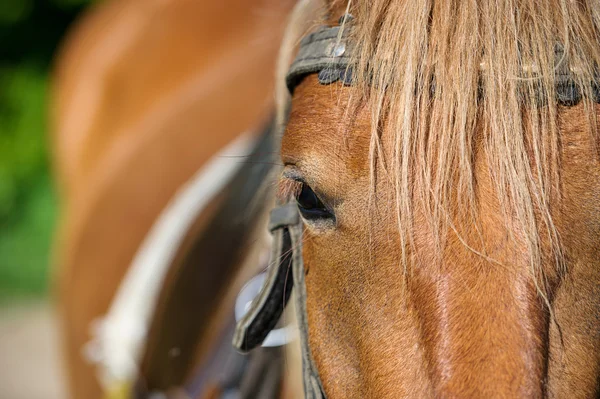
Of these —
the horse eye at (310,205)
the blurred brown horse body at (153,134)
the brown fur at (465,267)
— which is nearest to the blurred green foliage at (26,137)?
the blurred brown horse body at (153,134)

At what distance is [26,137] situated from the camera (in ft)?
18.3

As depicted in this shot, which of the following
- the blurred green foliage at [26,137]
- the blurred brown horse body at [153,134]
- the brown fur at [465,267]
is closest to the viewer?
the brown fur at [465,267]

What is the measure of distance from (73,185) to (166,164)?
920mm

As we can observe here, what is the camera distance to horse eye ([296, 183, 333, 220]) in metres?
0.94

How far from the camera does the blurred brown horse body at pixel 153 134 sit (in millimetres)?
1860

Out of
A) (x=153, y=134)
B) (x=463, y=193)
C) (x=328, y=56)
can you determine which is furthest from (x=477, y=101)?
A: (x=153, y=134)

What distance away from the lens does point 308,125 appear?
922 mm

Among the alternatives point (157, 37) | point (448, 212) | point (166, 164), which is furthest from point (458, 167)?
point (157, 37)

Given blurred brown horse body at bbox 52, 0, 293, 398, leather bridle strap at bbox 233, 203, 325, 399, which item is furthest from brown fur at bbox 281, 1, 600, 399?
blurred brown horse body at bbox 52, 0, 293, 398

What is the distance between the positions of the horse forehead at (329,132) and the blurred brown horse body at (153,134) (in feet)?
2.13

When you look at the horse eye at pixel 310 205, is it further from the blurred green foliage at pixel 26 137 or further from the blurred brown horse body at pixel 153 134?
the blurred green foliage at pixel 26 137

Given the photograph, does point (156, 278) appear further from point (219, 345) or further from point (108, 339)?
point (219, 345)

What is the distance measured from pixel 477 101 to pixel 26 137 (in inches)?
212

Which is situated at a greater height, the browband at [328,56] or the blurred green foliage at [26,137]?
the browband at [328,56]
